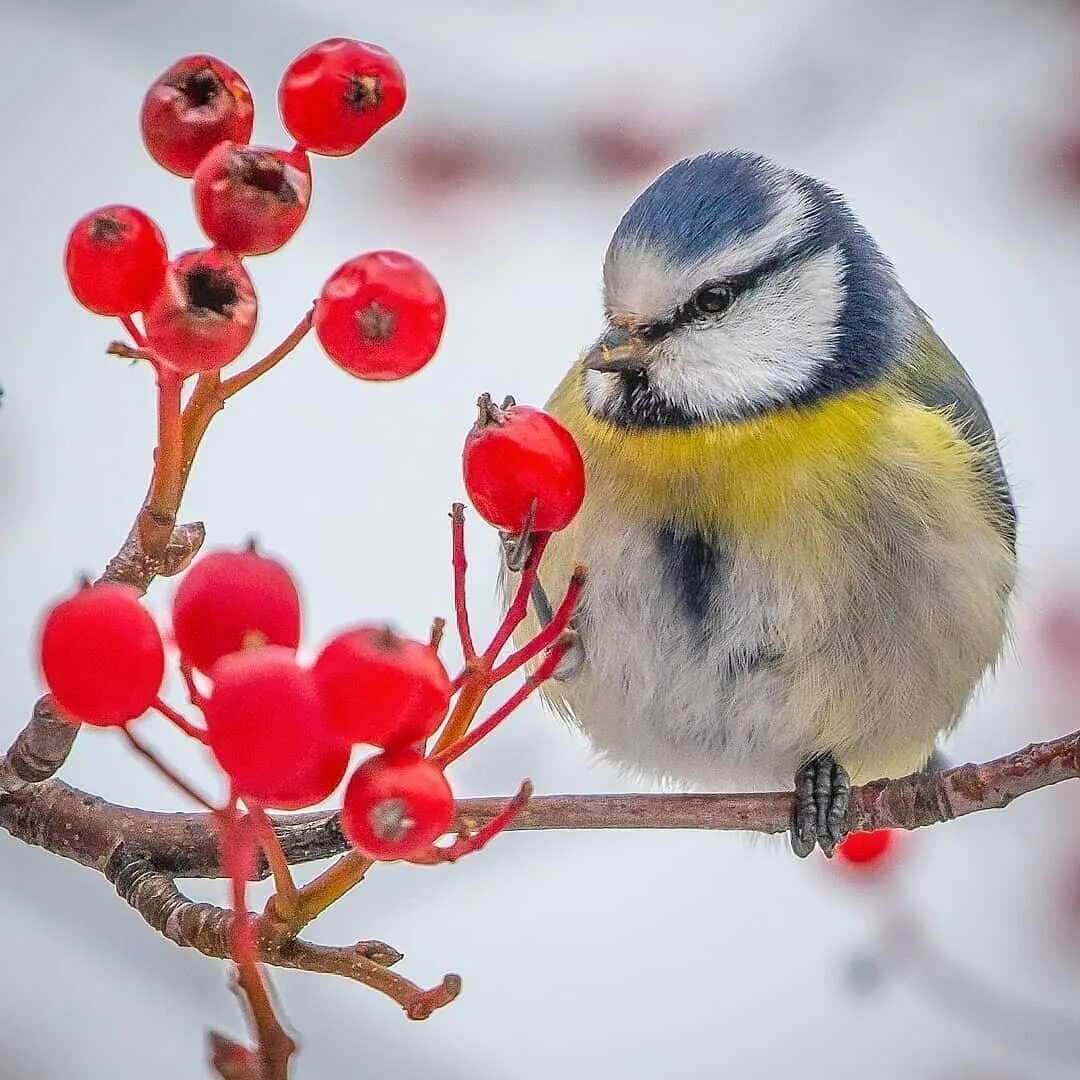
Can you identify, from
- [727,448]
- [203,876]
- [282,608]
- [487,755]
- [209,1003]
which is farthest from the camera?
[487,755]

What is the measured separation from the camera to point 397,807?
448mm

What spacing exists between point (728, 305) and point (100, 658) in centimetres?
58

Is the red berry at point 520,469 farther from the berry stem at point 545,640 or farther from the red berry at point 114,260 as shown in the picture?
the red berry at point 114,260

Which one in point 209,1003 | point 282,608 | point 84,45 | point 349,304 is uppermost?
point 84,45

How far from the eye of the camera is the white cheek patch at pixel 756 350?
910 millimetres

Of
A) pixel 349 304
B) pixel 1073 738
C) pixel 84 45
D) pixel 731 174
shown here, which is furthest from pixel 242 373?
pixel 84 45

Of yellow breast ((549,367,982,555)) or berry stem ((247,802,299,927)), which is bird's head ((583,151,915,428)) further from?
berry stem ((247,802,299,927))

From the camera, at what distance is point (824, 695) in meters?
0.98

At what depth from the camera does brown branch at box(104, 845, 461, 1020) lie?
1.56ft

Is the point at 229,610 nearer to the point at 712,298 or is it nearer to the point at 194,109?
the point at 194,109

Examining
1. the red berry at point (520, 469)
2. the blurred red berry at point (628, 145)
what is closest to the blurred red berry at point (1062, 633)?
the blurred red berry at point (628, 145)

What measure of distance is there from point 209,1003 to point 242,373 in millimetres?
756

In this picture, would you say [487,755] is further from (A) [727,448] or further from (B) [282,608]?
(B) [282,608]

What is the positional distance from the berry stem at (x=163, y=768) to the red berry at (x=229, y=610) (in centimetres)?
4
